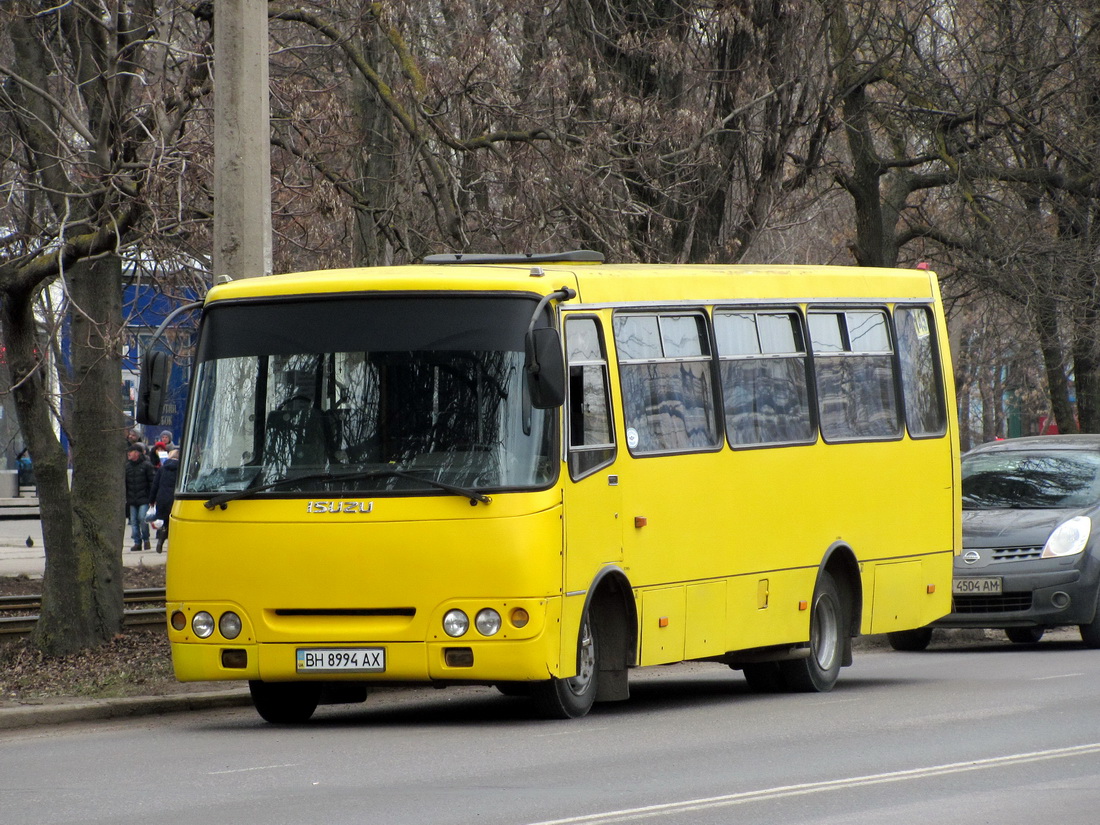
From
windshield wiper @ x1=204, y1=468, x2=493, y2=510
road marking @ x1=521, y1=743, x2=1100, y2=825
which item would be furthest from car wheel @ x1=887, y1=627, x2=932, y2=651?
windshield wiper @ x1=204, y1=468, x2=493, y2=510

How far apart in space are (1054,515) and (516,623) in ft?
26.5

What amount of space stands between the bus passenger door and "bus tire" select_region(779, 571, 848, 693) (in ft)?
8.96

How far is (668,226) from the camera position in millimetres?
18922

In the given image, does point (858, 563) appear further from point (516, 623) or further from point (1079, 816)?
point (1079, 816)

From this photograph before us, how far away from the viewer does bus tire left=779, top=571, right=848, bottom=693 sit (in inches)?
560

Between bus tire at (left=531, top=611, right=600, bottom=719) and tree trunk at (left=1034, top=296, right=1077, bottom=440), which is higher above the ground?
tree trunk at (left=1034, top=296, right=1077, bottom=440)

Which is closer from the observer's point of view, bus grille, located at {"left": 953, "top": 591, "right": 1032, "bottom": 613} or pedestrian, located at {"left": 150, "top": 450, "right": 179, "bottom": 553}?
bus grille, located at {"left": 953, "top": 591, "right": 1032, "bottom": 613}

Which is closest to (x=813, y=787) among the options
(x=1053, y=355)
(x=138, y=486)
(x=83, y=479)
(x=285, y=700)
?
(x=285, y=700)

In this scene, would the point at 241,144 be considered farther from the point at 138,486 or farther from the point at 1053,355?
the point at 1053,355

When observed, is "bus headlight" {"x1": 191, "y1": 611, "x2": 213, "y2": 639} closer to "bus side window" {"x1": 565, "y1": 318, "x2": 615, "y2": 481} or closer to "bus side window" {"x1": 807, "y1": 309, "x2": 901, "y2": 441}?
"bus side window" {"x1": 565, "y1": 318, "x2": 615, "y2": 481}

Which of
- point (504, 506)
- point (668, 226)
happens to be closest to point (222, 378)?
point (504, 506)

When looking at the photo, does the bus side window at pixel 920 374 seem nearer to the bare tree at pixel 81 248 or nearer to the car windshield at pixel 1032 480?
the car windshield at pixel 1032 480

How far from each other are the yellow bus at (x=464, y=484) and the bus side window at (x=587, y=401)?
0.06 feet

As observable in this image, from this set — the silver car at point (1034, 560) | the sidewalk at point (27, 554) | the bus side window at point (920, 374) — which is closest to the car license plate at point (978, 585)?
the silver car at point (1034, 560)
